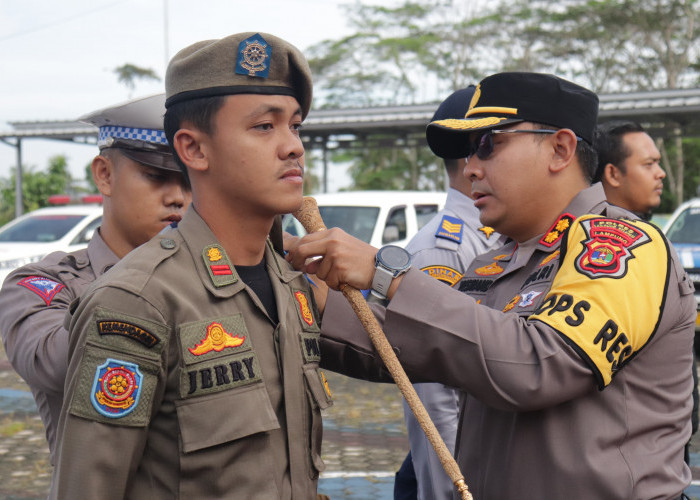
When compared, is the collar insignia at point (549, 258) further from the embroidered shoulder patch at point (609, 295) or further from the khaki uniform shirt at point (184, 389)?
the khaki uniform shirt at point (184, 389)

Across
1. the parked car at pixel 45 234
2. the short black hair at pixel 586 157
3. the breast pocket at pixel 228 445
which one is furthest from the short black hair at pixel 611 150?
the parked car at pixel 45 234

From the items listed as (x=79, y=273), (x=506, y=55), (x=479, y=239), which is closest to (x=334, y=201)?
(x=479, y=239)

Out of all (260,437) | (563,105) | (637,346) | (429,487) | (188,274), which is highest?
(563,105)

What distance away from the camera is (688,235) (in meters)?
9.16

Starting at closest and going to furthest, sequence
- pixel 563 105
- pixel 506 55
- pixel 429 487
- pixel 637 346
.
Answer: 1. pixel 637 346
2. pixel 563 105
3. pixel 429 487
4. pixel 506 55

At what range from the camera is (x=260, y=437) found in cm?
162

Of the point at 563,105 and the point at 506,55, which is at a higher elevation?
the point at 506,55

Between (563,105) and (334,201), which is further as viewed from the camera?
(334,201)

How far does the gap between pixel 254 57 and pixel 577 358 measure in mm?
974

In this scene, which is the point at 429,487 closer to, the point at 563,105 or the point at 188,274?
the point at 563,105

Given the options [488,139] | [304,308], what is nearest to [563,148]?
[488,139]

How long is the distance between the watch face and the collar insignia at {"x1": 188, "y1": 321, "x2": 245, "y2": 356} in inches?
16.9

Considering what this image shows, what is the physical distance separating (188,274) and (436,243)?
189 cm

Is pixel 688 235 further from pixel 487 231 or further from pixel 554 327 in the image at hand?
pixel 554 327
